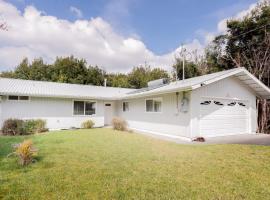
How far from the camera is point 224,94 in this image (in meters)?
12.0

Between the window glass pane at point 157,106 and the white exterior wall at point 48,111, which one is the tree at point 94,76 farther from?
the window glass pane at point 157,106

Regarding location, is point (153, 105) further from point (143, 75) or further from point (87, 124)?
point (143, 75)

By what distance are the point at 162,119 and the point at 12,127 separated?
9.61 m

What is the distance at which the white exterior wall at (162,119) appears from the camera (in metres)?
11.1

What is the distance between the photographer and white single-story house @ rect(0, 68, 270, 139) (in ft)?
35.9

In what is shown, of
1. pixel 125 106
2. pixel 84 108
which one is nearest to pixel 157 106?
pixel 125 106

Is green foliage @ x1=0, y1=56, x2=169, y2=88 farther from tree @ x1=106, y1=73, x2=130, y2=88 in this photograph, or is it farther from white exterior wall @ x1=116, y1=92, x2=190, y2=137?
white exterior wall @ x1=116, y1=92, x2=190, y2=137

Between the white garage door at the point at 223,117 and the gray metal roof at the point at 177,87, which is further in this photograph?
the white garage door at the point at 223,117

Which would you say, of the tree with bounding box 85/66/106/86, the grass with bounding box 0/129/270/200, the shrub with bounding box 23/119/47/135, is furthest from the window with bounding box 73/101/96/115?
the tree with bounding box 85/66/106/86

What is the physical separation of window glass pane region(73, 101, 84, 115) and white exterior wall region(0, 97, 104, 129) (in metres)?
0.35

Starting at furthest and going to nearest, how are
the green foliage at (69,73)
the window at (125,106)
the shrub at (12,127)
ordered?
the green foliage at (69,73) < the window at (125,106) < the shrub at (12,127)

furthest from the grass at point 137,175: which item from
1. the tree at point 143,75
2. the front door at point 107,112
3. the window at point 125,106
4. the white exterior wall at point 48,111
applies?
the tree at point 143,75

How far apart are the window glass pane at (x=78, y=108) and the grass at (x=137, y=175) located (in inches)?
357

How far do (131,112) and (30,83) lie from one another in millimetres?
9065
